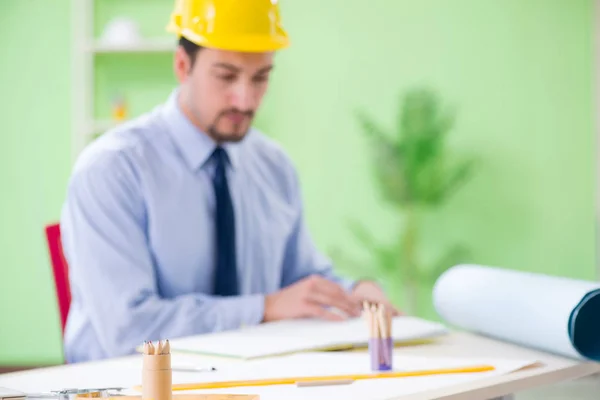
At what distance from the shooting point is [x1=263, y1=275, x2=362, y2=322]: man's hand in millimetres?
1993

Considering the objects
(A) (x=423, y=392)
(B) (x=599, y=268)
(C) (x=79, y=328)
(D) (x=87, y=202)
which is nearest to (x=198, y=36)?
(D) (x=87, y=202)

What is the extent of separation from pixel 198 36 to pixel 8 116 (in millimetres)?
3233

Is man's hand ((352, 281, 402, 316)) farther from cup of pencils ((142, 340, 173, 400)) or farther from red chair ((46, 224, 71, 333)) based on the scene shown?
cup of pencils ((142, 340, 173, 400))

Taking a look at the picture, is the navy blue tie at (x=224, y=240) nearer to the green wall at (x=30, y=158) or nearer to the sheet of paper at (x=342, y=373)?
the sheet of paper at (x=342, y=373)

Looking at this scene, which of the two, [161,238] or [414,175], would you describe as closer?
[161,238]

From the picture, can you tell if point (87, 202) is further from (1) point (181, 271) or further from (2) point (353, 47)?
(2) point (353, 47)

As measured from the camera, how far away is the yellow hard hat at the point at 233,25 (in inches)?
86.0

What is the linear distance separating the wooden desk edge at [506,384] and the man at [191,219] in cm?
55

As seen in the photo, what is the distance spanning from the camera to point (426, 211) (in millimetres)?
5094

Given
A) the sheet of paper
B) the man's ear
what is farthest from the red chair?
the sheet of paper

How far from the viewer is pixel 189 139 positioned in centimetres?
233

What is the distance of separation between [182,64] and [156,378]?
1303 millimetres

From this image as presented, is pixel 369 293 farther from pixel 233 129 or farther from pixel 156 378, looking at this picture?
pixel 156 378

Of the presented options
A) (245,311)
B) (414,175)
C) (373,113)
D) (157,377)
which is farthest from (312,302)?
(373,113)
